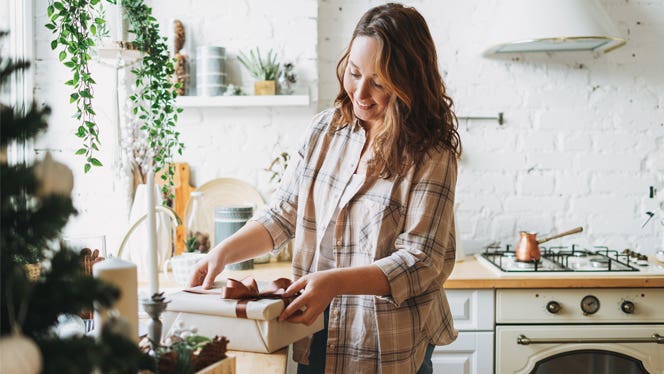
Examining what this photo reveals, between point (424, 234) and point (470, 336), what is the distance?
1114mm

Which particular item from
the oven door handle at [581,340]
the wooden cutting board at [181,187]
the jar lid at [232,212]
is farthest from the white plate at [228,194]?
the oven door handle at [581,340]

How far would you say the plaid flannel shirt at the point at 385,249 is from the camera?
5.04ft

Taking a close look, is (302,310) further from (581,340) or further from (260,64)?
(260,64)

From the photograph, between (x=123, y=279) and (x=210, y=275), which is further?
(x=210, y=275)

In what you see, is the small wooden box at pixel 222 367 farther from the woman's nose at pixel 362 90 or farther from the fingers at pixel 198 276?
the woman's nose at pixel 362 90

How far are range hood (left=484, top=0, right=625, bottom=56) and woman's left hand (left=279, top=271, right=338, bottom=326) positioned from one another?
1.72 meters

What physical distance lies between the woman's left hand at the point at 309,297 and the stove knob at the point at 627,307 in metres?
1.58

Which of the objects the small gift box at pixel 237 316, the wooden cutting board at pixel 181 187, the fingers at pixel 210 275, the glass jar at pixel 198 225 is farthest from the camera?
the wooden cutting board at pixel 181 187

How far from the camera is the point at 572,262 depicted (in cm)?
270

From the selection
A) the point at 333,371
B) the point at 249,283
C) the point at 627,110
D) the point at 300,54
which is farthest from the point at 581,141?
the point at 249,283

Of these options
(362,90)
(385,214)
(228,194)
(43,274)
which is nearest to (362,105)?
(362,90)

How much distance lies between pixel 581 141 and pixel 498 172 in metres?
0.40

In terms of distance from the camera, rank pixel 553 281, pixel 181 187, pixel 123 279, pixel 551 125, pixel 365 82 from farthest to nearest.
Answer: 1. pixel 551 125
2. pixel 181 187
3. pixel 553 281
4. pixel 365 82
5. pixel 123 279

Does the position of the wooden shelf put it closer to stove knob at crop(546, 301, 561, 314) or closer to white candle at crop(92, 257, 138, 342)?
stove knob at crop(546, 301, 561, 314)
